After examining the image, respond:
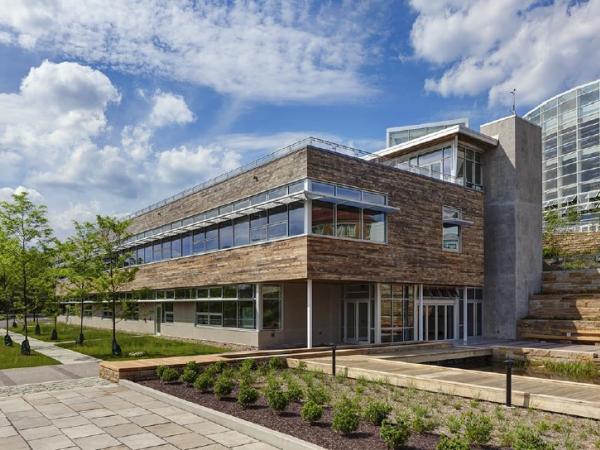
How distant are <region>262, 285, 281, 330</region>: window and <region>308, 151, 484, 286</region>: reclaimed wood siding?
3.87 m

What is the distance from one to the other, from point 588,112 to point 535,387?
8122 centimetres

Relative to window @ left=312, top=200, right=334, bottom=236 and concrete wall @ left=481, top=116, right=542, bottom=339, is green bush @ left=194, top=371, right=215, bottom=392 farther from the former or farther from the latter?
concrete wall @ left=481, top=116, right=542, bottom=339

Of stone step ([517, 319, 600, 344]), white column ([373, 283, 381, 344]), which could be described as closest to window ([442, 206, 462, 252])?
white column ([373, 283, 381, 344])

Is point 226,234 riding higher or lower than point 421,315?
higher

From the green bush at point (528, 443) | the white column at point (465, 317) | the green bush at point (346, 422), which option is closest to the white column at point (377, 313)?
the white column at point (465, 317)

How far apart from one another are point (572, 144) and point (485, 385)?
82.1m

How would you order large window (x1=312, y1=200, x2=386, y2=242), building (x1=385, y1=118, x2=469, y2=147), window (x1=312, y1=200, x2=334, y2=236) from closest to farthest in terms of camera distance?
window (x1=312, y1=200, x2=334, y2=236) < large window (x1=312, y1=200, x2=386, y2=242) < building (x1=385, y1=118, x2=469, y2=147)

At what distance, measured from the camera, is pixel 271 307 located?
2286 centimetres

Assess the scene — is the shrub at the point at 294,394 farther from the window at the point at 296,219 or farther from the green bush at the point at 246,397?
the window at the point at 296,219

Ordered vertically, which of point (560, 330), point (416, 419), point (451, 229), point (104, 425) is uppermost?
point (451, 229)

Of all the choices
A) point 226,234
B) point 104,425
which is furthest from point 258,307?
point 104,425

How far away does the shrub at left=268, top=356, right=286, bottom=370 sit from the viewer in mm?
16469

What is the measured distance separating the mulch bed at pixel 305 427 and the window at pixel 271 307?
10.6 meters

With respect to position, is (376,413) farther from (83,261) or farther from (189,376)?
(83,261)
